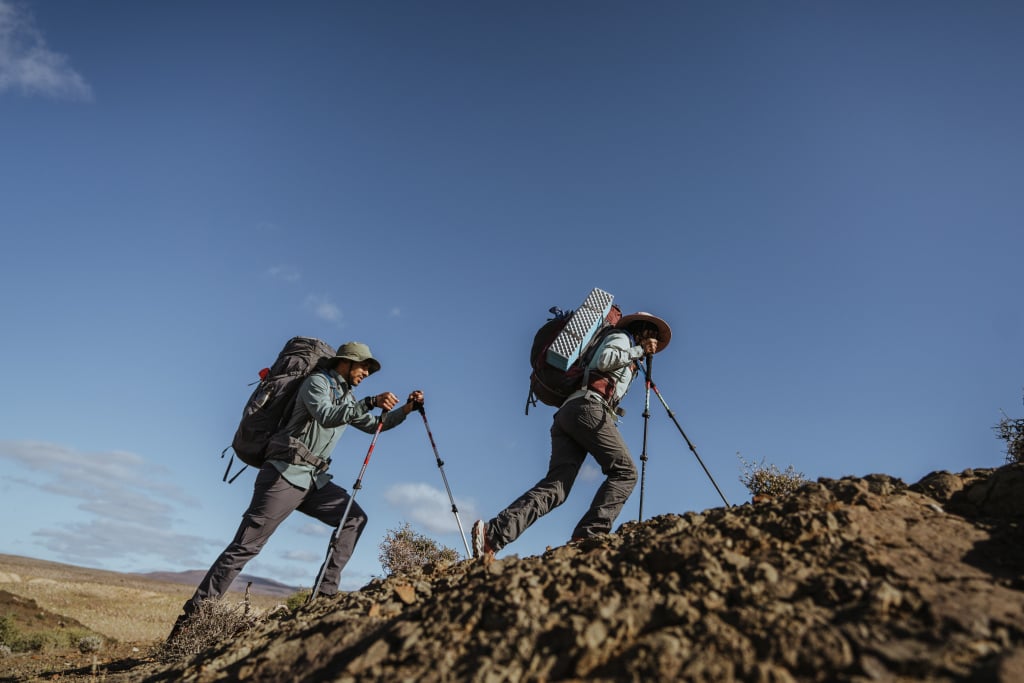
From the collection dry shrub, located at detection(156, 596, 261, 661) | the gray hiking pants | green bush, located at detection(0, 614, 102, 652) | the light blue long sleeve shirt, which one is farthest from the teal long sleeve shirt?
green bush, located at detection(0, 614, 102, 652)

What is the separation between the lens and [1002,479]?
181 inches

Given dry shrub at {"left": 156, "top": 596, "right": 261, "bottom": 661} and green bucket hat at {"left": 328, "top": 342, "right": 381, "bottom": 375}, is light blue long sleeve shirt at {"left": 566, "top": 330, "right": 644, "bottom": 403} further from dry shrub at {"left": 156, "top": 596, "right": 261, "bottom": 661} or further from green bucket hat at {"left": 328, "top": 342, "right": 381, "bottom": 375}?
dry shrub at {"left": 156, "top": 596, "right": 261, "bottom": 661}

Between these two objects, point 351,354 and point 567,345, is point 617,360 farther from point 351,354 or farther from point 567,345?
point 351,354

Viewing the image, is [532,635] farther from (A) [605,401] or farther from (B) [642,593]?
(A) [605,401]

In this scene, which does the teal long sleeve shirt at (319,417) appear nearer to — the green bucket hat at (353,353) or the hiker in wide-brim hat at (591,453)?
the green bucket hat at (353,353)

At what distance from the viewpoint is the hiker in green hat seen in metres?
5.91

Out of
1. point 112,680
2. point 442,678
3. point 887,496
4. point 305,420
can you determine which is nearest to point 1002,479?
point 887,496

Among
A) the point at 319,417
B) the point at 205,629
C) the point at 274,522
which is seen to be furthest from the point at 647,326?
the point at 205,629

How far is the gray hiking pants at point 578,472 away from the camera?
6.07 metres

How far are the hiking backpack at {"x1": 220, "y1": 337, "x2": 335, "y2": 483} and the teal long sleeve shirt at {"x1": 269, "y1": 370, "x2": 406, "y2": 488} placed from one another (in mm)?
176

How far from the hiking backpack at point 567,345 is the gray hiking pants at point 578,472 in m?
0.38

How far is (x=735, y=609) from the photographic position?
3.08 meters

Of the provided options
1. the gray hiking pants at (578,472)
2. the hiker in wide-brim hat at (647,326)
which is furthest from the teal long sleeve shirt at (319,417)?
the hiker in wide-brim hat at (647,326)

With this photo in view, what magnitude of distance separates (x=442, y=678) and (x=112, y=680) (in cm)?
408
